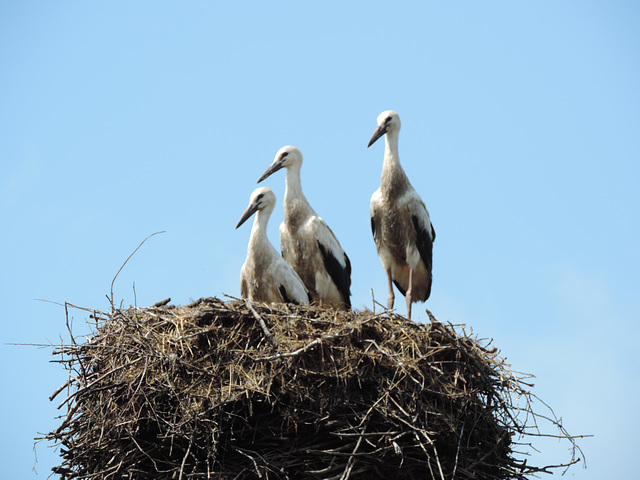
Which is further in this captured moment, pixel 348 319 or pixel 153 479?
pixel 348 319

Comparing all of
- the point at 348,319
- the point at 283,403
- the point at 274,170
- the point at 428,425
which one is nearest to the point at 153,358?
the point at 283,403

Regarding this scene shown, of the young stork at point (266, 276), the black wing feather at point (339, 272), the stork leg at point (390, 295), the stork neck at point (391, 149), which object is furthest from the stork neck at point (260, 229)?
the stork leg at point (390, 295)

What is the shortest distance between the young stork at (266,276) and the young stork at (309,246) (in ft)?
1.87

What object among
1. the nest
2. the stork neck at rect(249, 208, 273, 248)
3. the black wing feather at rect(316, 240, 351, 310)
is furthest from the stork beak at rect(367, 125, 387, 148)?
the nest

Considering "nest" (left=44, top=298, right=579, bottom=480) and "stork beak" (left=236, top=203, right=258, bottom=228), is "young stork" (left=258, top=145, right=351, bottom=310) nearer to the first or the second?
"stork beak" (left=236, top=203, right=258, bottom=228)

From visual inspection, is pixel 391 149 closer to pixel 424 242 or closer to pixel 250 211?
pixel 424 242

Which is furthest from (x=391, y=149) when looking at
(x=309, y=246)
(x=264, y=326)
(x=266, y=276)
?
(x=264, y=326)

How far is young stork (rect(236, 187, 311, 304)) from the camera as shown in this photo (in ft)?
25.8

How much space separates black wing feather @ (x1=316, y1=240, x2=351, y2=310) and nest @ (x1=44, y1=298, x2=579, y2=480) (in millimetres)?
2350

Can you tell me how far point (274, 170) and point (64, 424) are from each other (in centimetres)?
360

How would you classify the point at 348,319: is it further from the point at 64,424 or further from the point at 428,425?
the point at 64,424

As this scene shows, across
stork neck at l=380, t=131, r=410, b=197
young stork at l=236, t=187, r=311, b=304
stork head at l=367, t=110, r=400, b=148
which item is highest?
stork head at l=367, t=110, r=400, b=148

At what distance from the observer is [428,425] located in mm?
5816

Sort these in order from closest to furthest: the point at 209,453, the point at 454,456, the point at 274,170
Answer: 1. the point at 209,453
2. the point at 454,456
3. the point at 274,170
